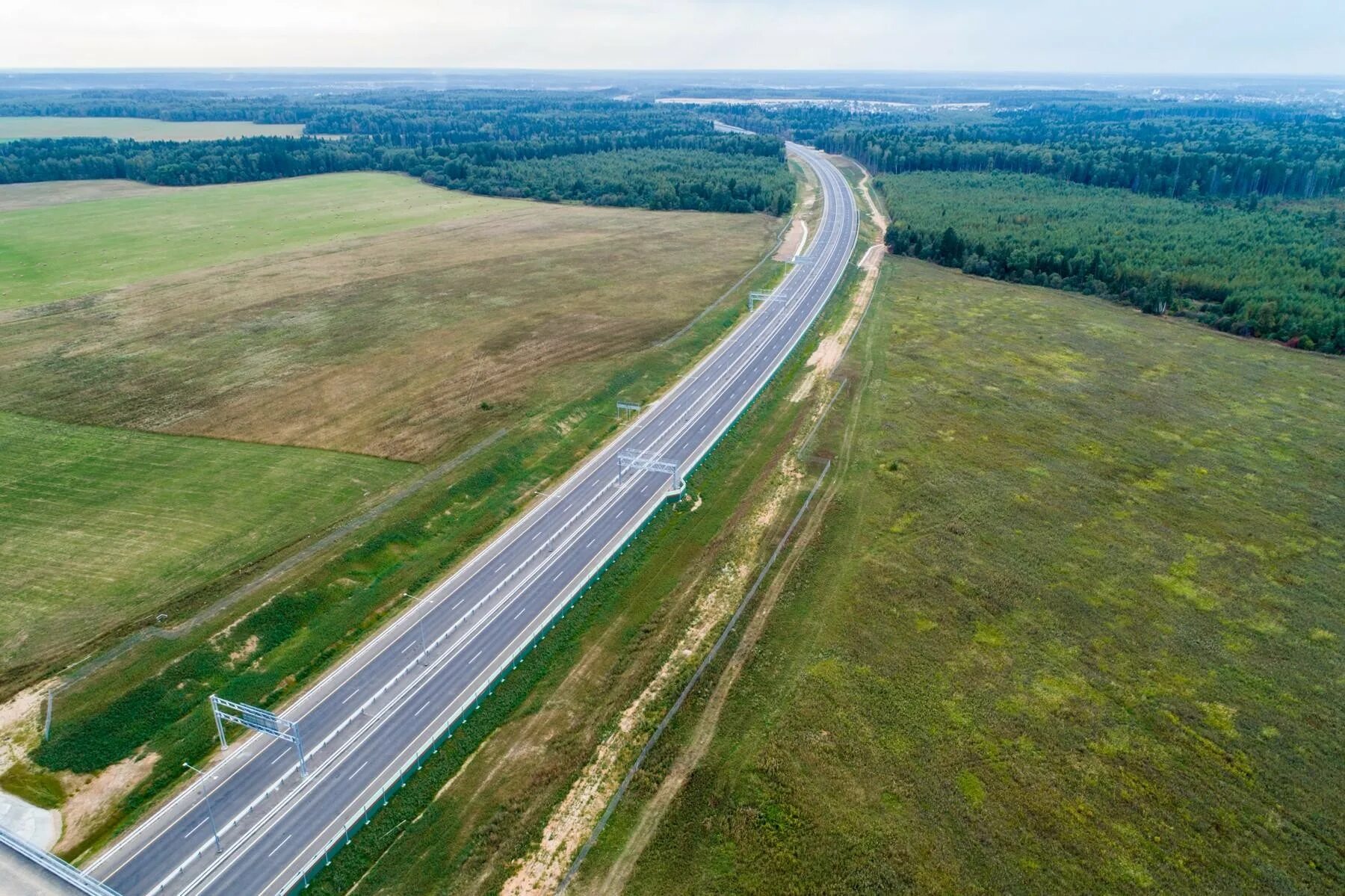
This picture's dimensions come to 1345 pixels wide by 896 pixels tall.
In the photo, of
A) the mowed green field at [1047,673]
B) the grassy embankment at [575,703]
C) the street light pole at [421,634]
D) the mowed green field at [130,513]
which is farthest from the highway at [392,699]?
the mowed green field at [130,513]

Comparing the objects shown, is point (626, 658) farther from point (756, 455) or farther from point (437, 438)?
point (437, 438)

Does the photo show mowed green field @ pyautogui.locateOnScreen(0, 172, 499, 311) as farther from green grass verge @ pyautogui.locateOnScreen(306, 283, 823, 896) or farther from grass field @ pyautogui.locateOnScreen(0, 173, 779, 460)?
green grass verge @ pyautogui.locateOnScreen(306, 283, 823, 896)

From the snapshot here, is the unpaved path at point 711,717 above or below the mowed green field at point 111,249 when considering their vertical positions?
below

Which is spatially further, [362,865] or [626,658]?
[626,658]

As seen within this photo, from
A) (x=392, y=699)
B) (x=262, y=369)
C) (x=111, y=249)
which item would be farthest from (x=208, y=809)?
(x=111, y=249)

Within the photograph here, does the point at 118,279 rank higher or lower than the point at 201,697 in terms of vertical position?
higher

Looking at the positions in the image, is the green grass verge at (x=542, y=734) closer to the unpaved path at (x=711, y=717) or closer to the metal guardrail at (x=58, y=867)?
the unpaved path at (x=711, y=717)

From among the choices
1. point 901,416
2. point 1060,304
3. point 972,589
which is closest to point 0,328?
point 901,416
